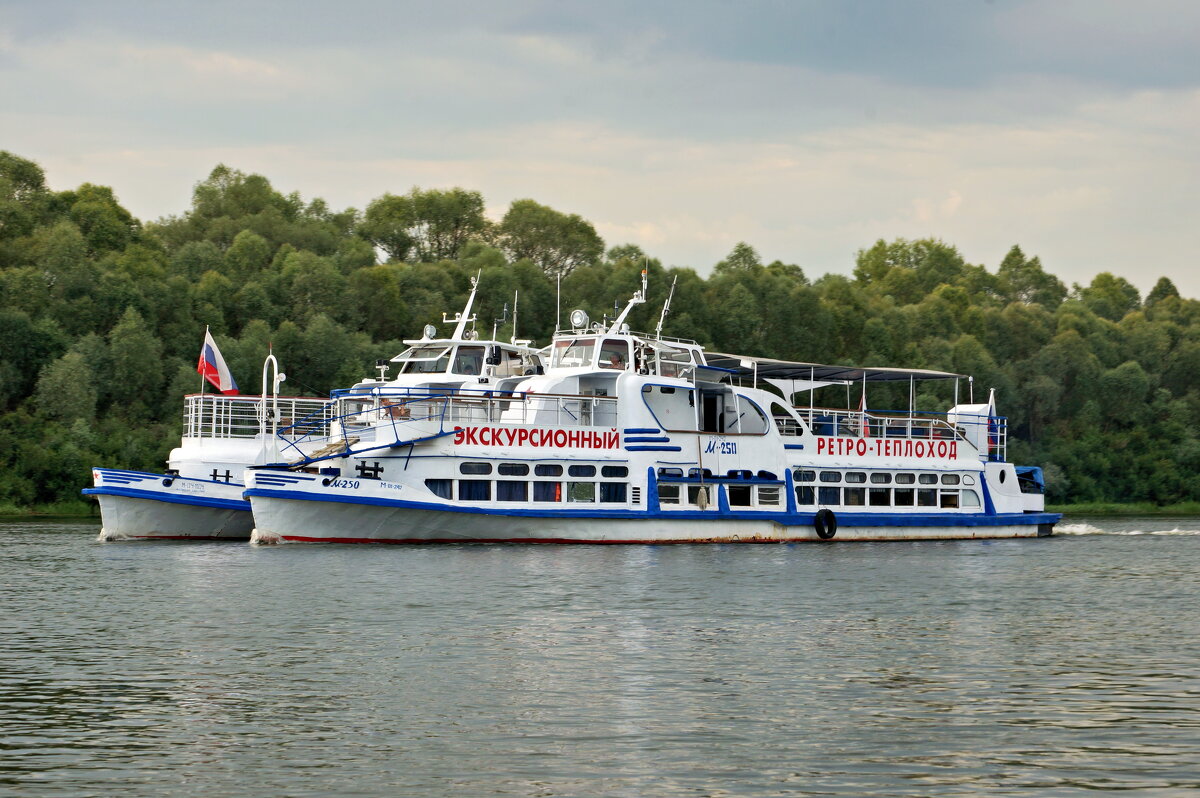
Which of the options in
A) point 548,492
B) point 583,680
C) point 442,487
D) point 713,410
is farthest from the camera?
point 713,410

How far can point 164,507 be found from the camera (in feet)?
152

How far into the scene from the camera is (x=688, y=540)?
1863 inches

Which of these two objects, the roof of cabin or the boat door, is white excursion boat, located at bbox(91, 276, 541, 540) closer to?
the boat door

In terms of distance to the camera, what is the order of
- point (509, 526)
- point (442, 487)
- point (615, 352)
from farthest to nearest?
point (615, 352), point (509, 526), point (442, 487)

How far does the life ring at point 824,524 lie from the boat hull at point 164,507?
1808 cm

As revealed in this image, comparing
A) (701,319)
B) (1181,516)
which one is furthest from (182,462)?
(1181,516)

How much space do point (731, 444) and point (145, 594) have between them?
2160cm

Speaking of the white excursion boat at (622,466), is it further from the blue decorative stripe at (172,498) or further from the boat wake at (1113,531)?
the boat wake at (1113,531)

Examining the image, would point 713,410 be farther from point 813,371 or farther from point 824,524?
point 813,371

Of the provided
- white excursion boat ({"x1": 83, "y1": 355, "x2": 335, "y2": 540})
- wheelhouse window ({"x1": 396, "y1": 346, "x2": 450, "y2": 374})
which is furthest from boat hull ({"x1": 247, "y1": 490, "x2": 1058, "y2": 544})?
wheelhouse window ({"x1": 396, "y1": 346, "x2": 450, "y2": 374})

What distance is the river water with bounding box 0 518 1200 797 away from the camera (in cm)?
1625

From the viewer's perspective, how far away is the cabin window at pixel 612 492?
46.4 metres

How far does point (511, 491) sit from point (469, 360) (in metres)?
8.83

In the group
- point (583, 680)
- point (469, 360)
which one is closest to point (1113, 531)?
point (469, 360)
